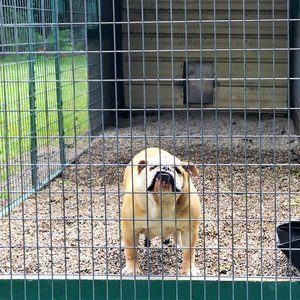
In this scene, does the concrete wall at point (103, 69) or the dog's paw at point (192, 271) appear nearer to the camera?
the dog's paw at point (192, 271)

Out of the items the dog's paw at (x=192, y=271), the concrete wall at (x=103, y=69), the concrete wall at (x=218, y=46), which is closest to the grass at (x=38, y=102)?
the concrete wall at (x=103, y=69)

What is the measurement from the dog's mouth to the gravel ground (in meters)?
0.16

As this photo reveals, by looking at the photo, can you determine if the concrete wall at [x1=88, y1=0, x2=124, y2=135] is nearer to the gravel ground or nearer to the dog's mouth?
the gravel ground

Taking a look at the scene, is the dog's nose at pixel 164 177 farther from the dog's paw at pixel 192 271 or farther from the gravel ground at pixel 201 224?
the dog's paw at pixel 192 271

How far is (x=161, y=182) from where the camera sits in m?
4.49

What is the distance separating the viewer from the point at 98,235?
6.30m

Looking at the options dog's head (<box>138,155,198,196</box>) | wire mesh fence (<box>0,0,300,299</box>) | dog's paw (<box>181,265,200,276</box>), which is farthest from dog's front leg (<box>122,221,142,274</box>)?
dog's head (<box>138,155,198,196</box>)

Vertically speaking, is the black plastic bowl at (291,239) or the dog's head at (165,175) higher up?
the dog's head at (165,175)

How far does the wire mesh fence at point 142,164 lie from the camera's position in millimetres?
4273

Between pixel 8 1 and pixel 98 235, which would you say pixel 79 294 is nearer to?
pixel 98 235

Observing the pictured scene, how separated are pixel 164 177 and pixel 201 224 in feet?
6.01

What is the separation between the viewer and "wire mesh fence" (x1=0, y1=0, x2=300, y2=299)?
4.27 meters

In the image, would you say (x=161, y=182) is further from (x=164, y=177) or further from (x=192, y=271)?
(x=192, y=271)

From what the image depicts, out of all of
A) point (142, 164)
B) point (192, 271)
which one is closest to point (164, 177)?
point (142, 164)
